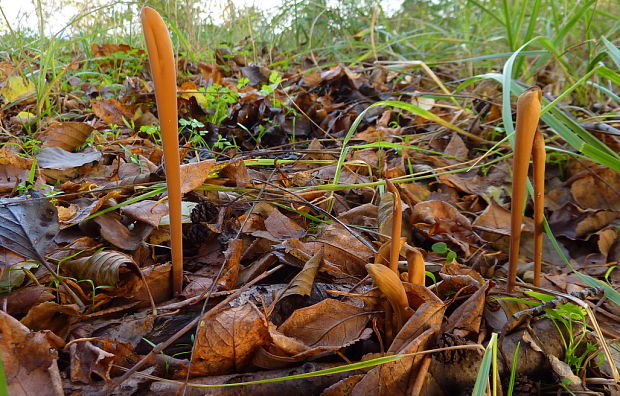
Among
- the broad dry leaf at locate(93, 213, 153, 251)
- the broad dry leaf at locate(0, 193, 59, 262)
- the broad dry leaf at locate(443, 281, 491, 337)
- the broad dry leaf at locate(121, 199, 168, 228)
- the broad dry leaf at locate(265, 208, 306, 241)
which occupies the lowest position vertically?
the broad dry leaf at locate(443, 281, 491, 337)

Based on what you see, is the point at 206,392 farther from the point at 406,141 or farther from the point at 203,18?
the point at 203,18

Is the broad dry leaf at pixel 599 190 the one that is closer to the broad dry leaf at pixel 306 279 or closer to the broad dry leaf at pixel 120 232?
the broad dry leaf at pixel 306 279

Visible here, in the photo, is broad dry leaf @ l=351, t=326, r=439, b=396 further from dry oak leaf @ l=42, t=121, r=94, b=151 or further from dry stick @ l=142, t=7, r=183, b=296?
dry oak leaf @ l=42, t=121, r=94, b=151

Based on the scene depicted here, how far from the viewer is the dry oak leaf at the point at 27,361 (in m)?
0.68

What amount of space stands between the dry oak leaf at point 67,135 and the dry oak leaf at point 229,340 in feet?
3.70

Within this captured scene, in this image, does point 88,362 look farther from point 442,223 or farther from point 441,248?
point 442,223

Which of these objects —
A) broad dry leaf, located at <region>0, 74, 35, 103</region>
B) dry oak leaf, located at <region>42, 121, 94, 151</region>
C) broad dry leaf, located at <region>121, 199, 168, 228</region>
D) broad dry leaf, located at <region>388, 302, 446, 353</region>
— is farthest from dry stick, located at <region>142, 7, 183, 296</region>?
broad dry leaf, located at <region>0, 74, 35, 103</region>

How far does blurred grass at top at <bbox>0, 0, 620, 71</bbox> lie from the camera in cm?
226

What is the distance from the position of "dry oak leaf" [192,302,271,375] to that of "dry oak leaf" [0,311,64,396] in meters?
0.19

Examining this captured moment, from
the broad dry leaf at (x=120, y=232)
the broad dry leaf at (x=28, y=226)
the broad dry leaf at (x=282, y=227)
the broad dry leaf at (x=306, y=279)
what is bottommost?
the broad dry leaf at (x=306, y=279)

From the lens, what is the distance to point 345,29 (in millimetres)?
3646

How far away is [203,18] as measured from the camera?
2889 mm

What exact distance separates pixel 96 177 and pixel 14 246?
2.02 feet

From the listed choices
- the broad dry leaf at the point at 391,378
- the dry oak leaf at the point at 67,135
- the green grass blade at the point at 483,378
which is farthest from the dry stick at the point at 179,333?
the dry oak leaf at the point at 67,135
